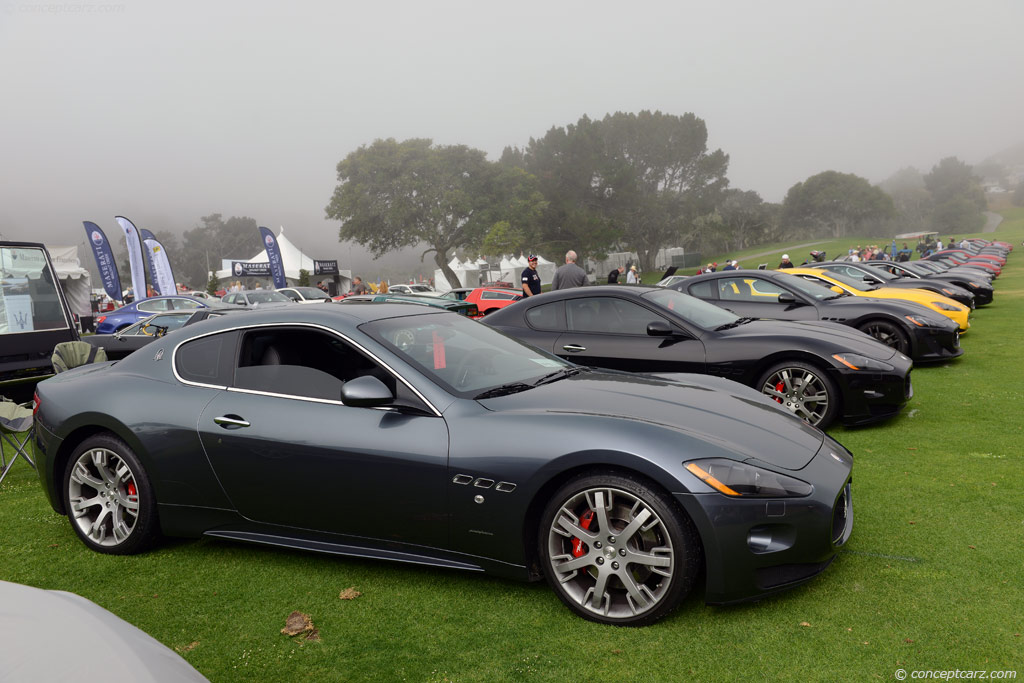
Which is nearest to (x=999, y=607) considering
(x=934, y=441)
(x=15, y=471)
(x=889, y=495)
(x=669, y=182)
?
(x=889, y=495)

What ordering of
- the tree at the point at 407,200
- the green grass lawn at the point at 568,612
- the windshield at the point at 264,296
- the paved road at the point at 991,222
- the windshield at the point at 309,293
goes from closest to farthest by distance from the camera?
the green grass lawn at the point at 568,612, the windshield at the point at 264,296, the windshield at the point at 309,293, the tree at the point at 407,200, the paved road at the point at 991,222

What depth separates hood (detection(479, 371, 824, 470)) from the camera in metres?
3.16

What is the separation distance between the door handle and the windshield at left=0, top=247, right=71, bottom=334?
6226 mm

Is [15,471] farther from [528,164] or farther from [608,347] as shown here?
[528,164]

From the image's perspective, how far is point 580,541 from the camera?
3072mm

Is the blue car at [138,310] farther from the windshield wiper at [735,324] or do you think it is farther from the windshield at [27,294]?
the windshield wiper at [735,324]

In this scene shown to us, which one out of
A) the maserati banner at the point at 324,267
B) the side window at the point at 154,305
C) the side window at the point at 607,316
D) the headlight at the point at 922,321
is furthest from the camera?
the maserati banner at the point at 324,267

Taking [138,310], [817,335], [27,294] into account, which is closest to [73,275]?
[138,310]

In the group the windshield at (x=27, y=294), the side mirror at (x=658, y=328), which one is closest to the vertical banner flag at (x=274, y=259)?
the windshield at (x=27, y=294)

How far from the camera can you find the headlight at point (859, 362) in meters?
5.92

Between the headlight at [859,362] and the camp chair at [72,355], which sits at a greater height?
the camp chair at [72,355]

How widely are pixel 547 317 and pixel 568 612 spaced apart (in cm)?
398

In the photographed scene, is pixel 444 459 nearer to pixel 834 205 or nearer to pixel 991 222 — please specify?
pixel 834 205

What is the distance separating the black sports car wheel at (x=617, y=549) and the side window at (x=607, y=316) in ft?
11.7
